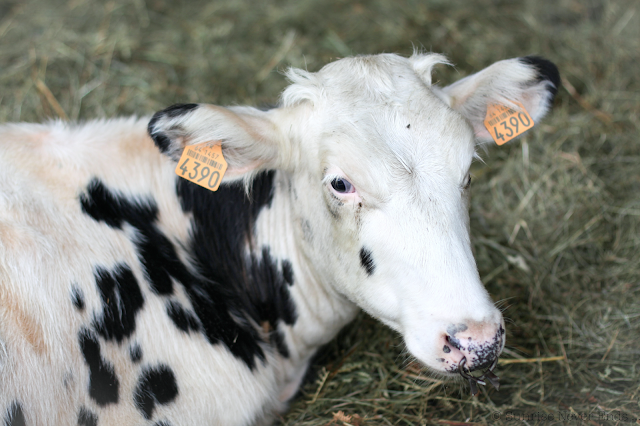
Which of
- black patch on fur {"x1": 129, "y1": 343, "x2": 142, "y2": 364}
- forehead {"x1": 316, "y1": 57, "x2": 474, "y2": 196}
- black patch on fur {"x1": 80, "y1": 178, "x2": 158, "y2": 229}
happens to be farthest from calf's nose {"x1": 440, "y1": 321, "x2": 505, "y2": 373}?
black patch on fur {"x1": 80, "y1": 178, "x2": 158, "y2": 229}

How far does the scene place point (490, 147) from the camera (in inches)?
217

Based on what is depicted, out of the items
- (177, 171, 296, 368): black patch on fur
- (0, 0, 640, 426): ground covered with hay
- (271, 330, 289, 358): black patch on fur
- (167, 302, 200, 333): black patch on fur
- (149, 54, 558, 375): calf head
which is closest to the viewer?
(149, 54, 558, 375): calf head

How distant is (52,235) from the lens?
2.75 m

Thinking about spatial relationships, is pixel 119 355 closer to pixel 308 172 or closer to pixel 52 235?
pixel 52 235

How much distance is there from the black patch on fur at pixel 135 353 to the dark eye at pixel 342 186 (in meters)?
1.35

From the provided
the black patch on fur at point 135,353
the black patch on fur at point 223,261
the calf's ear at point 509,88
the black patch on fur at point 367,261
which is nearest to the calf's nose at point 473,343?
the black patch on fur at point 367,261

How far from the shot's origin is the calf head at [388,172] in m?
2.39

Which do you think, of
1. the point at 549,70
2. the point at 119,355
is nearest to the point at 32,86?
the point at 119,355

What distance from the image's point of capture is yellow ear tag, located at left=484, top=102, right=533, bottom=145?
3.30m

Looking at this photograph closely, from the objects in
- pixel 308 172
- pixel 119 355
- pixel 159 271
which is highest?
pixel 308 172

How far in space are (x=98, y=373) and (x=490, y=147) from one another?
4329mm

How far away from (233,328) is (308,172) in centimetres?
104

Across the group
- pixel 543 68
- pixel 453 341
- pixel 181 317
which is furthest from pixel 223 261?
pixel 543 68

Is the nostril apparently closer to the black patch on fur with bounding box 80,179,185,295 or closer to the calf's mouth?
the calf's mouth
